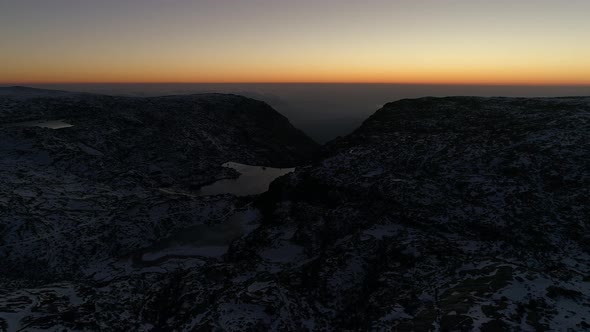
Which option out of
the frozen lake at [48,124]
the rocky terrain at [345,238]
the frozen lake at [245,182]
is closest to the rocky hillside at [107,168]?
the rocky terrain at [345,238]

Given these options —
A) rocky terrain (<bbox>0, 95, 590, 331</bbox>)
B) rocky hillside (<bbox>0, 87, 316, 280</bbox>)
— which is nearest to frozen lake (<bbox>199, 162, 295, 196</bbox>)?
rocky hillside (<bbox>0, 87, 316, 280</bbox>)

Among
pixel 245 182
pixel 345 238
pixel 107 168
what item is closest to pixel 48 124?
pixel 107 168

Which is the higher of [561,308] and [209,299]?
[561,308]

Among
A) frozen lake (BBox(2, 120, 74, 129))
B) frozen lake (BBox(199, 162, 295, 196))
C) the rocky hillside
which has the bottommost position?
frozen lake (BBox(199, 162, 295, 196))

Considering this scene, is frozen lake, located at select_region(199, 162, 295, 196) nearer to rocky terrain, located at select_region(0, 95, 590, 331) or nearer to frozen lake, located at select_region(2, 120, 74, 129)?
rocky terrain, located at select_region(0, 95, 590, 331)

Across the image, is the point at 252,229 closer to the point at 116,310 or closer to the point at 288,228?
the point at 288,228

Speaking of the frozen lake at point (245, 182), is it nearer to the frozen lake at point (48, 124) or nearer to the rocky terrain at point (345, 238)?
the rocky terrain at point (345, 238)

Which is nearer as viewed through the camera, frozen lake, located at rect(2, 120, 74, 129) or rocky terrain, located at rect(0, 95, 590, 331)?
rocky terrain, located at rect(0, 95, 590, 331)

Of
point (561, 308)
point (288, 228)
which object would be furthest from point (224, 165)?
point (561, 308)
